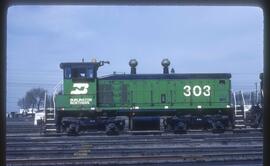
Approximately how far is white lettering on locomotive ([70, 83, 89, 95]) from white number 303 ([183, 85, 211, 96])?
471 cm

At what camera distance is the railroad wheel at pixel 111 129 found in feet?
63.0

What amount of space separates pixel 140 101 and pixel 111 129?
6.63ft

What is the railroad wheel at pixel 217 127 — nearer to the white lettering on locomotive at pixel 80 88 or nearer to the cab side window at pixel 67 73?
the white lettering on locomotive at pixel 80 88

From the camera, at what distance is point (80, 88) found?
1991cm

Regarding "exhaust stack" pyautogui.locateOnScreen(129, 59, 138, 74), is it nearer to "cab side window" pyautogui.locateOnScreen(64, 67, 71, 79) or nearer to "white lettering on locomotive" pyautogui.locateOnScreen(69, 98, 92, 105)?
"white lettering on locomotive" pyautogui.locateOnScreen(69, 98, 92, 105)

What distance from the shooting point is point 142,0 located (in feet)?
11.8

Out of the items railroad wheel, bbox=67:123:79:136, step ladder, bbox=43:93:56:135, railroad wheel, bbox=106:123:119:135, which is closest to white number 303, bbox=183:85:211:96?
railroad wheel, bbox=106:123:119:135

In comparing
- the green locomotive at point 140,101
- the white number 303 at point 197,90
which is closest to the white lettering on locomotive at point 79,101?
the green locomotive at point 140,101

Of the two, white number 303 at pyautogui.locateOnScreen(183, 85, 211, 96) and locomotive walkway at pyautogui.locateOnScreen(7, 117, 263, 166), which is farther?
white number 303 at pyautogui.locateOnScreen(183, 85, 211, 96)

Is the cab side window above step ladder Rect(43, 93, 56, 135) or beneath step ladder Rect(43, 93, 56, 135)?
above

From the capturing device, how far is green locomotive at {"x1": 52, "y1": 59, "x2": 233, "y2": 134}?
770 inches

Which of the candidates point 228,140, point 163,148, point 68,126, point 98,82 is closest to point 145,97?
point 98,82

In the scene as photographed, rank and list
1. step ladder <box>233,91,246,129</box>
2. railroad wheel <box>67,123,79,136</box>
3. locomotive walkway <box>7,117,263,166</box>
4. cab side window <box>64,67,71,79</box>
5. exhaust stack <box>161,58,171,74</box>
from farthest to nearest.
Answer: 1. exhaust stack <box>161,58,171,74</box>
2. step ladder <box>233,91,246,129</box>
3. cab side window <box>64,67,71,79</box>
4. railroad wheel <box>67,123,79,136</box>
5. locomotive walkway <box>7,117,263,166</box>

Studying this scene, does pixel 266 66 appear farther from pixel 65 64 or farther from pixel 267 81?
pixel 65 64
